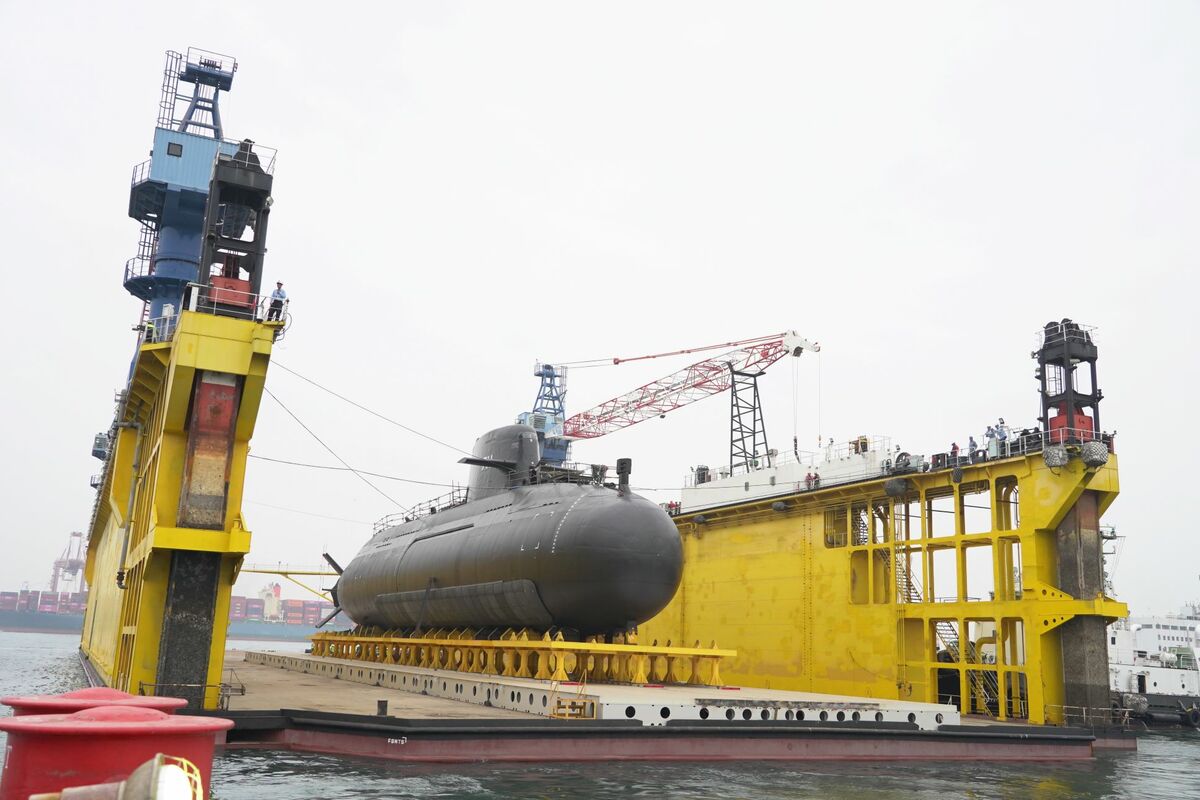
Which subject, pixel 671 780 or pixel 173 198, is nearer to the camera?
pixel 671 780

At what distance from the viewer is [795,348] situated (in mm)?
59625

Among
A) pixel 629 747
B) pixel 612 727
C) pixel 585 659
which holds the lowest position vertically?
pixel 629 747

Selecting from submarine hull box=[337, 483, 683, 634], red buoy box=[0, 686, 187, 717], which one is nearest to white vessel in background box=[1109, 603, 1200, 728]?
submarine hull box=[337, 483, 683, 634]

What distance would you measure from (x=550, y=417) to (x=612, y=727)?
2484 inches

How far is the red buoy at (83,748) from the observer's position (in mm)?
5688

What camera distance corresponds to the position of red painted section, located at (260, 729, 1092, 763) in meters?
18.3

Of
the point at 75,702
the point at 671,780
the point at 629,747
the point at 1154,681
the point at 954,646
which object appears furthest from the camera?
the point at 1154,681

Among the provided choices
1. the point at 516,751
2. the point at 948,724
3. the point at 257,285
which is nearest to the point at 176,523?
the point at 257,285

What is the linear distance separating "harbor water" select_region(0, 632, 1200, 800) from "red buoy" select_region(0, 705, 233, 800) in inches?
385

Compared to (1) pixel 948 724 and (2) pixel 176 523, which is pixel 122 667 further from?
(1) pixel 948 724

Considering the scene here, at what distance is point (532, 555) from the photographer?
87.2 feet

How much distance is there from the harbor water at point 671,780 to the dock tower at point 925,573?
21.4 feet

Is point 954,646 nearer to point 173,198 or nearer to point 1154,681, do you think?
point 1154,681

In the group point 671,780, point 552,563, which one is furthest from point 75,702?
point 552,563
